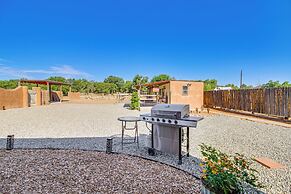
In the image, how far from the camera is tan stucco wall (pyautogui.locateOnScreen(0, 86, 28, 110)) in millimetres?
13648

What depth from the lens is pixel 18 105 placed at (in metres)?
15.2

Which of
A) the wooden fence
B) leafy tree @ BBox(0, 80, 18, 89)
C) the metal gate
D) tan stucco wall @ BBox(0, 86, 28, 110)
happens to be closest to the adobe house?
the wooden fence

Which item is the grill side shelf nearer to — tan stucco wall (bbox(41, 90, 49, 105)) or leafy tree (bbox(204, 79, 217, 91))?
tan stucco wall (bbox(41, 90, 49, 105))

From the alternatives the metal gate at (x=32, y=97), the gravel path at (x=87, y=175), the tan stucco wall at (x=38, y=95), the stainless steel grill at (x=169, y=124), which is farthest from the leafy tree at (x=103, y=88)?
the stainless steel grill at (x=169, y=124)

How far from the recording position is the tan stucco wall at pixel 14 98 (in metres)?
13.6

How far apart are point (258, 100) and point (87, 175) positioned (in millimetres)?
11032

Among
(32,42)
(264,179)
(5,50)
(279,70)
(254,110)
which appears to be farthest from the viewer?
(279,70)

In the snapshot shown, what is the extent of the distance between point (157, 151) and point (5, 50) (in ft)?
82.4

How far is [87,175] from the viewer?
2732 mm

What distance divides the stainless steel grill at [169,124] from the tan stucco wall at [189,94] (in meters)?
11.7

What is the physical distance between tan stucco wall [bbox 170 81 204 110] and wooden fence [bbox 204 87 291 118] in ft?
4.38

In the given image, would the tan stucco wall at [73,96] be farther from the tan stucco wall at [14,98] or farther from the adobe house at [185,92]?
the adobe house at [185,92]

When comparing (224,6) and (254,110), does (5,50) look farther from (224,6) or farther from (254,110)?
(254,110)

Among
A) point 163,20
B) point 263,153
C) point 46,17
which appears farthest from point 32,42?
point 263,153
